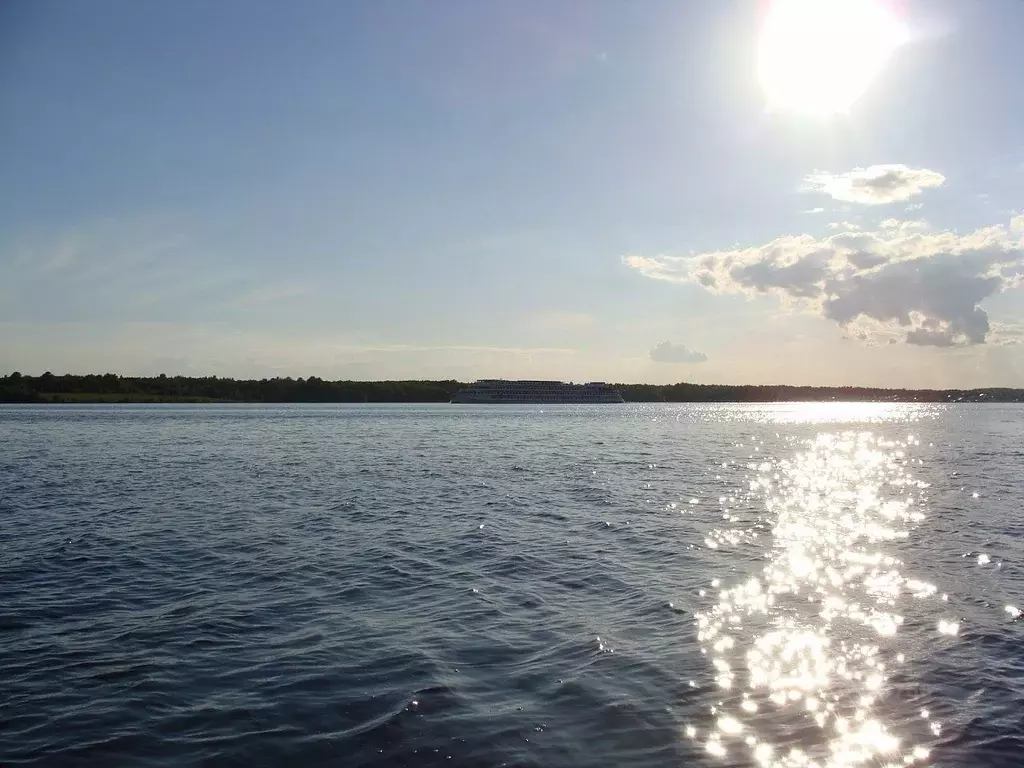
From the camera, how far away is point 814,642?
50.2ft

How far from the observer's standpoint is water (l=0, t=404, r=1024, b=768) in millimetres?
10922

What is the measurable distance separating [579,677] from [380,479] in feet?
109

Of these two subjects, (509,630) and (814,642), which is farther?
(509,630)

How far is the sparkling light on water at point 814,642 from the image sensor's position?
10.9 metres

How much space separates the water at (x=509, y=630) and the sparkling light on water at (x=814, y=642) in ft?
0.23

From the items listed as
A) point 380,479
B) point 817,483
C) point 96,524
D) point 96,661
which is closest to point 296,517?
point 96,524

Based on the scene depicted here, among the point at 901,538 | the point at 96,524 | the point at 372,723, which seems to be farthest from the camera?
the point at 96,524

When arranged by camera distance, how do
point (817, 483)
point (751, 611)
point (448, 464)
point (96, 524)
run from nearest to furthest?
point (751, 611), point (96, 524), point (817, 483), point (448, 464)

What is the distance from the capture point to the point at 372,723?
1129 centimetres

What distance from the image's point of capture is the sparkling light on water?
35.6ft

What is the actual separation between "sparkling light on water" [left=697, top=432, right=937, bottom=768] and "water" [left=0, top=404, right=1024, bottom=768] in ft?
0.23

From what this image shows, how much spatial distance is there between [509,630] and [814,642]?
6.09 m

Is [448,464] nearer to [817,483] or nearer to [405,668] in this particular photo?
[817,483]

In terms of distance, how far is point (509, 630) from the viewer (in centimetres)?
1584
